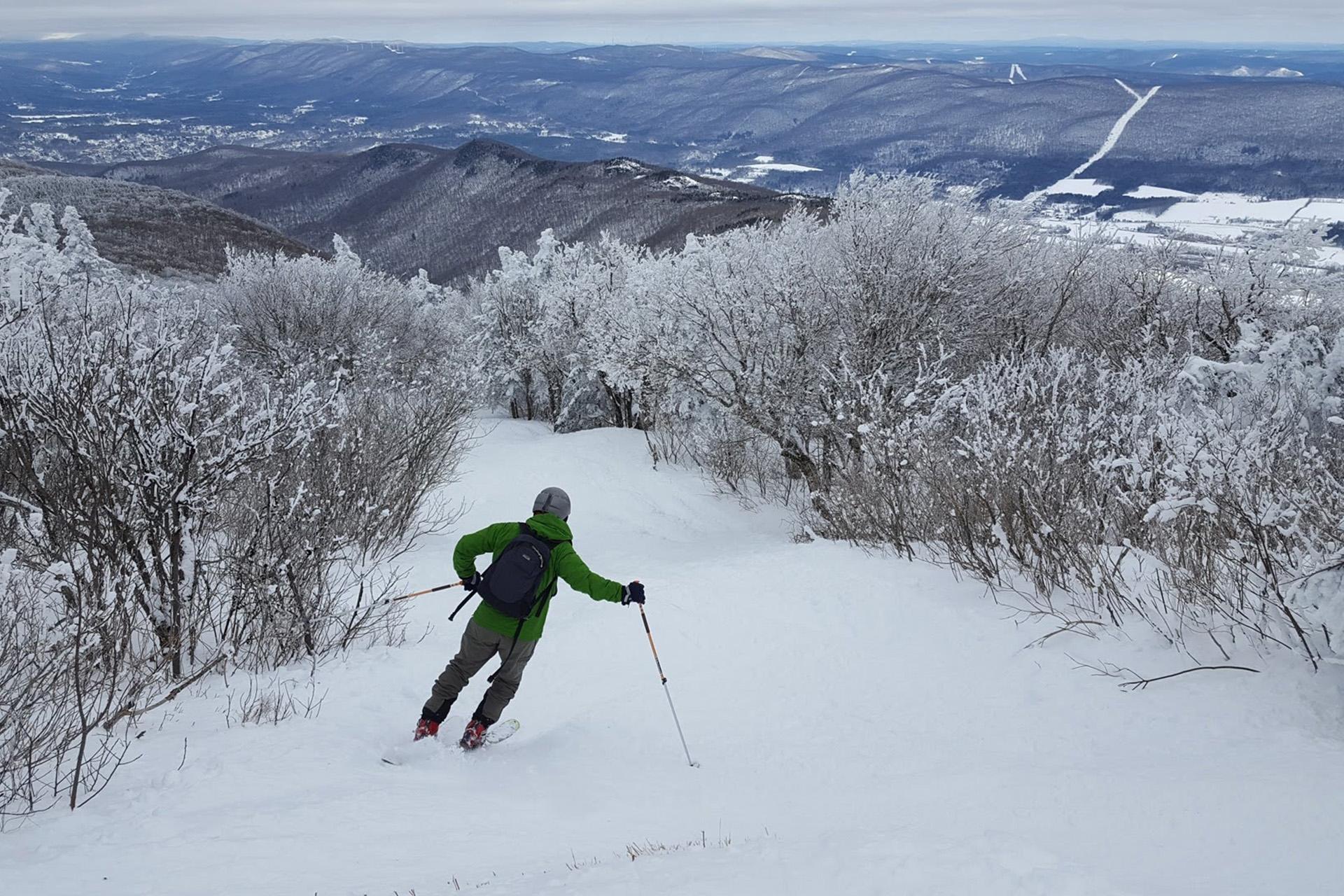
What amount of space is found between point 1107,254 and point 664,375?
15.9 metres

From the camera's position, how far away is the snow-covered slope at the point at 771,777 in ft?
12.3

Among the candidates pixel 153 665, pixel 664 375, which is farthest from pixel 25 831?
pixel 664 375

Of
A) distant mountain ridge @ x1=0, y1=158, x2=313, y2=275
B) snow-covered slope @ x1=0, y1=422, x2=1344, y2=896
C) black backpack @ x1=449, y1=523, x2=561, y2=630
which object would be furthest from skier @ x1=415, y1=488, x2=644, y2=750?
distant mountain ridge @ x1=0, y1=158, x2=313, y2=275

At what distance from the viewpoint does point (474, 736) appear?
592cm

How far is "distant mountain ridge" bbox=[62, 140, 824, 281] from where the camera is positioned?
120 meters

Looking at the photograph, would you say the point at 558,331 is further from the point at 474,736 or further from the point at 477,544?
the point at 474,736

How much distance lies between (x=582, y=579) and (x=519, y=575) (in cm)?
46

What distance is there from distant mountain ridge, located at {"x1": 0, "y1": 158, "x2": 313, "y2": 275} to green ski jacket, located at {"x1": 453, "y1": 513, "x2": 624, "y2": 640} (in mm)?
54747

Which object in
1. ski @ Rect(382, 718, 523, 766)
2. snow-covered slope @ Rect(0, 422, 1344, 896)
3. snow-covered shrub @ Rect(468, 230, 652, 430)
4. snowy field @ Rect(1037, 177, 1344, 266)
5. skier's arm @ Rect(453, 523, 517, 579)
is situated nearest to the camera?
snow-covered slope @ Rect(0, 422, 1344, 896)

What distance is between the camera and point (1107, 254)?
2530cm

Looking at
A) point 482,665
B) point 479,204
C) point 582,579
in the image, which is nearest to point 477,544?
point 582,579

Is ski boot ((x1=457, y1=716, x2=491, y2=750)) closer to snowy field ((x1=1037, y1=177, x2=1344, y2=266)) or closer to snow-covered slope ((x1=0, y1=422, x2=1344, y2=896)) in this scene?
snow-covered slope ((x1=0, y1=422, x2=1344, y2=896))

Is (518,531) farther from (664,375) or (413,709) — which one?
(664,375)

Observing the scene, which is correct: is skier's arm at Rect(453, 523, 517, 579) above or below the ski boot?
above
